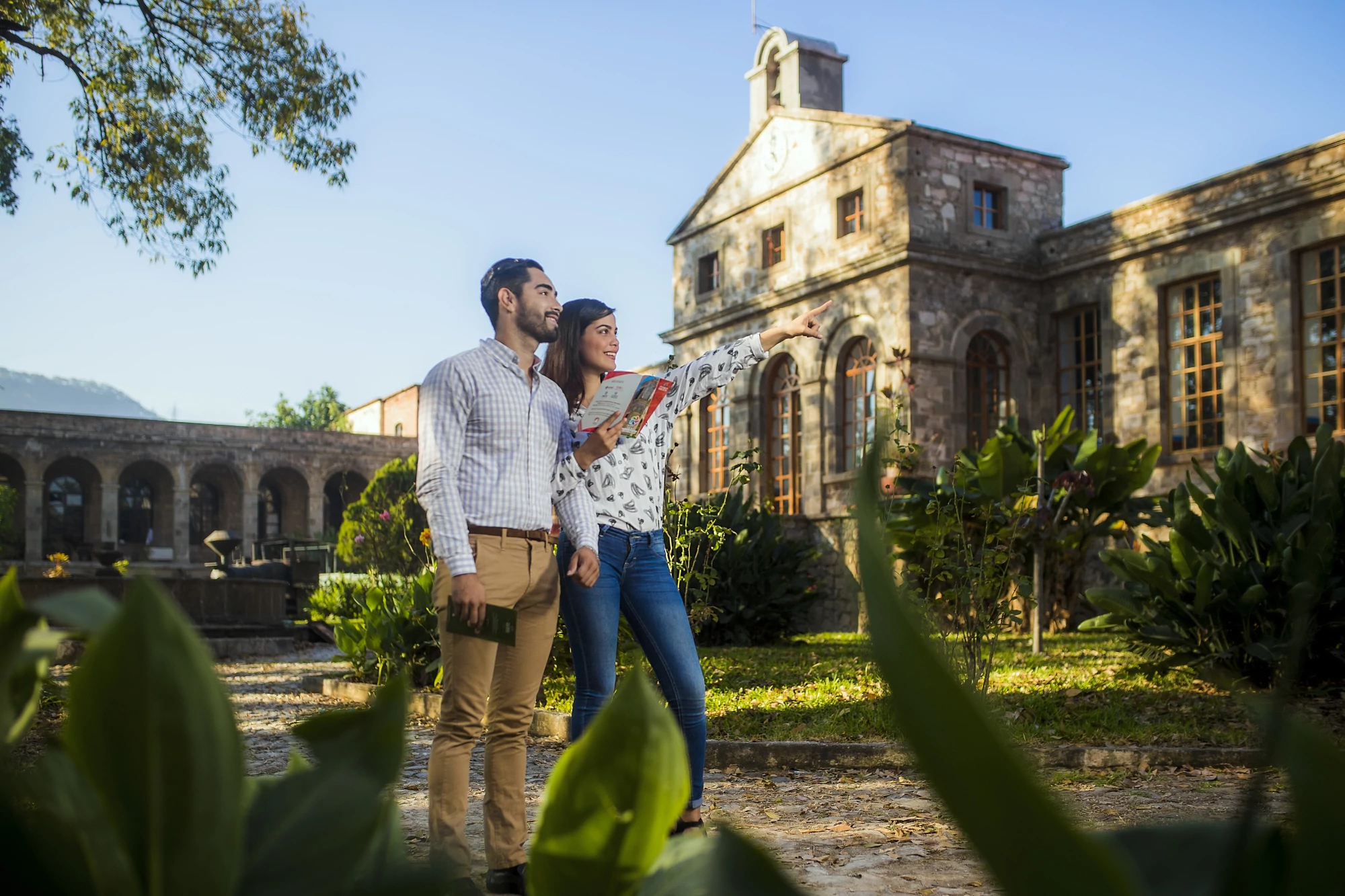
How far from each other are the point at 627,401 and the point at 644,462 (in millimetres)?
280

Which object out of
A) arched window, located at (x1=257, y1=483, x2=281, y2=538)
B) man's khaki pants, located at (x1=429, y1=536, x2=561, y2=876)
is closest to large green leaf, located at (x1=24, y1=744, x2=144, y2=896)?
man's khaki pants, located at (x1=429, y1=536, x2=561, y2=876)

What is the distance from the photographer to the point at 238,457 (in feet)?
125

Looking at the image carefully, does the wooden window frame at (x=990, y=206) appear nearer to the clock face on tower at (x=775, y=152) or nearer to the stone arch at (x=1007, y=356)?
the stone arch at (x=1007, y=356)

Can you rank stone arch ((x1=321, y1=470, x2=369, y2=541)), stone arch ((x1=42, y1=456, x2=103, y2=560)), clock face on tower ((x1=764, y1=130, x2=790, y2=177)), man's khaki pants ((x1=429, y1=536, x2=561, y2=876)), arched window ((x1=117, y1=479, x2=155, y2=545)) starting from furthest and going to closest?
stone arch ((x1=321, y1=470, x2=369, y2=541)) → arched window ((x1=117, y1=479, x2=155, y2=545)) → stone arch ((x1=42, y1=456, x2=103, y2=560)) → clock face on tower ((x1=764, y1=130, x2=790, y2=177)) → man's khaki pants ((x1=429, y1=536, x2=561, y2=876))

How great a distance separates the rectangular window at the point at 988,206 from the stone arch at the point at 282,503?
28840 mm

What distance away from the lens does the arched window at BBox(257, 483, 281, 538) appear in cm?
4119

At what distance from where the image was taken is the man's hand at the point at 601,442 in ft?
11.9

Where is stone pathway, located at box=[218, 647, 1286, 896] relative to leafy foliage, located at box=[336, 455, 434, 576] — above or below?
below

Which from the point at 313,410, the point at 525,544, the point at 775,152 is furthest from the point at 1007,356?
the point at 313,410

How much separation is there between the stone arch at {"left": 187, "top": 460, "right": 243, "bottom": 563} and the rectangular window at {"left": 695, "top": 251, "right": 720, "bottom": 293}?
23.1m

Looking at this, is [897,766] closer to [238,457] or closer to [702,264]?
[702,264]

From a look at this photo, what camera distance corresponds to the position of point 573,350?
13.0 ft

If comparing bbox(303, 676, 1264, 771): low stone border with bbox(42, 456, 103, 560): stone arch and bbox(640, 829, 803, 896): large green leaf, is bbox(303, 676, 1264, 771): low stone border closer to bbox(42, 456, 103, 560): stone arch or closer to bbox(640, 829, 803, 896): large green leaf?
bbox(640, 829, 803, 896): large green leaf

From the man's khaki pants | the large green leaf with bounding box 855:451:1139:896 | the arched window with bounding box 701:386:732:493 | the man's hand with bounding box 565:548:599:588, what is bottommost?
the man's khaki pants
